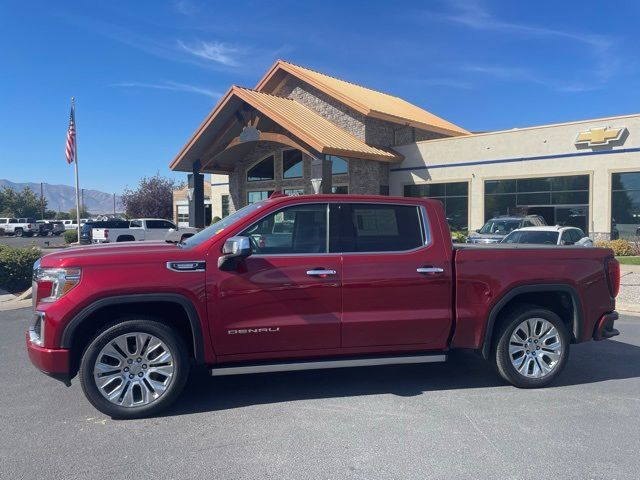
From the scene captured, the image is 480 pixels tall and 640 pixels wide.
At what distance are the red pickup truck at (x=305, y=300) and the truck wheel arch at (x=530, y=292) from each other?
0.01 m

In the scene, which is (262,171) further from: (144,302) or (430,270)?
(144,302)

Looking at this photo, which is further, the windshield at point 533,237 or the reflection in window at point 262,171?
the reflection in window at point 262,171

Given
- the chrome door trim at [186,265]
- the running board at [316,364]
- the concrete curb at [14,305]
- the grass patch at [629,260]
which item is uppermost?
the chrome door trim at [186,265]

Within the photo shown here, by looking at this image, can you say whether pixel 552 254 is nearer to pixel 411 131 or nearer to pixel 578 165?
pixel 578 165

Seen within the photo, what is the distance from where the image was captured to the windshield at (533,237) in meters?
13.8

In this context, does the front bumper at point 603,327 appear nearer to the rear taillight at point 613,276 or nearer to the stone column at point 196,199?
the rear taillight at point 613,276

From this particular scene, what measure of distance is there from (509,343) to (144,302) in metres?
3.32

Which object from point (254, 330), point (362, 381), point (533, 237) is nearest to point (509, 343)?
point (362, 381)

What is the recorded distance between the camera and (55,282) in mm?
4262

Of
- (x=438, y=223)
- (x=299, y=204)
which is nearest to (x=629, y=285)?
(x=438, y=223)

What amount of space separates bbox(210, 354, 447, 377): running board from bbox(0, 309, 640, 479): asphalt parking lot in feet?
1.11

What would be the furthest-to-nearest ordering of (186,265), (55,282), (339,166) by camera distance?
(339,166) → (186,265) → (55,282)

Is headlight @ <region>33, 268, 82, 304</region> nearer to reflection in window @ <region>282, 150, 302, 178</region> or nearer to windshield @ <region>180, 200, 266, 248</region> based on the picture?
windshield @ <region>180, 200, 266, 248</region>

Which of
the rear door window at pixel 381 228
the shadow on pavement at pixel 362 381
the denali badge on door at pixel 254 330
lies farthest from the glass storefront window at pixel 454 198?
the denali badge on door at pixel 254 330
